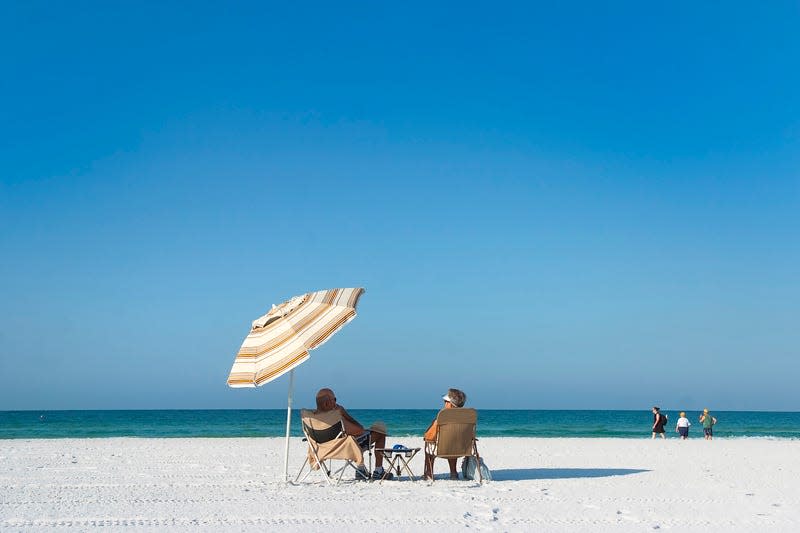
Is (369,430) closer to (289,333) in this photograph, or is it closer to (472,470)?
(472,470)

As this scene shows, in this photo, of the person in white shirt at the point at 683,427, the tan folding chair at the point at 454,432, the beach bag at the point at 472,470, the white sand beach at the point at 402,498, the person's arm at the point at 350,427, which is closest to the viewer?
the white sand beach at the point at 402,498

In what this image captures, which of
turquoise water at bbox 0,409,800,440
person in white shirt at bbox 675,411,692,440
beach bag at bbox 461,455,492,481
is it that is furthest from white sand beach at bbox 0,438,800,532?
turquoise water at bbox 0,409,800,440

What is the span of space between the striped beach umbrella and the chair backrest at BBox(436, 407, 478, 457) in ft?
5.13

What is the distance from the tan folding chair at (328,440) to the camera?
800 cm

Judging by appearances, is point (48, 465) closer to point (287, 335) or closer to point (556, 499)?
point (287, 335)

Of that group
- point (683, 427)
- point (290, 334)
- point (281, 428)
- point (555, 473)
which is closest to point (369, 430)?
point (290, 334)

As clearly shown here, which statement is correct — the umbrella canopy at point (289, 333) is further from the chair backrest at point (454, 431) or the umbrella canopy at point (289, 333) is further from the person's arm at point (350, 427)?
the chair backrest at point (454, 431)

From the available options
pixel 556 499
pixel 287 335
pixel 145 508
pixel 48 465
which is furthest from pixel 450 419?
pixel 48 465

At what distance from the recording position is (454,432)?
818 cm

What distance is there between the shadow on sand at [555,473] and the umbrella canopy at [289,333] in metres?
3.03

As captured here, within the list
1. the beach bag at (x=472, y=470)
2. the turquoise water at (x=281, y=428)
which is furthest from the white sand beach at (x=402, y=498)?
the turquoise water at (x=281, y=428)

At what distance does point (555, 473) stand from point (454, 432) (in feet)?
8.01

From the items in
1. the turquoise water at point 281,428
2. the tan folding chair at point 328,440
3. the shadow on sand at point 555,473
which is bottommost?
the turquoise water at point 281,428

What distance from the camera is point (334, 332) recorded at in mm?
7543
